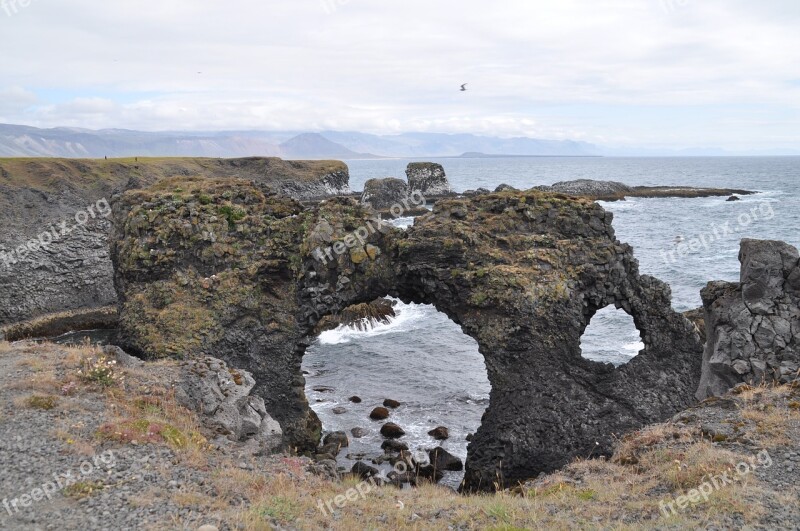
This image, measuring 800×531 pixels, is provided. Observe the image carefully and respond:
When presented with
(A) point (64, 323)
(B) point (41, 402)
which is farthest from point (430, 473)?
(A) point (64, 323)

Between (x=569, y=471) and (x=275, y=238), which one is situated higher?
(x=275, y=238)

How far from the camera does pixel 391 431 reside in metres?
33.8

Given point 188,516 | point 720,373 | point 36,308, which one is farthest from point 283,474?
point 36,308

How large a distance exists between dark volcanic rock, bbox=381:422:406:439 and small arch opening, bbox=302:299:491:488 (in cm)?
41

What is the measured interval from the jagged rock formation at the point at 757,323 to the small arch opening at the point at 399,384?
13.1 metres

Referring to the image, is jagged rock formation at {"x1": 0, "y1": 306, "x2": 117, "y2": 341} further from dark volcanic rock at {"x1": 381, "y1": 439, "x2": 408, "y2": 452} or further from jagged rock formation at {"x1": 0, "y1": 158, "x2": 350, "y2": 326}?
dark volcanic rock at {"x1": 381, "y1": 439, "x2": 408, "y2": 452}

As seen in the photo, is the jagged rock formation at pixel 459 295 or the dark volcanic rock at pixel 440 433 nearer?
the jagged rock formation at pixel 459 295

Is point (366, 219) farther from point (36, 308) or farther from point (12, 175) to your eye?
point (12, 175)

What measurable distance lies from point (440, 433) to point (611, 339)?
2284 centimetres

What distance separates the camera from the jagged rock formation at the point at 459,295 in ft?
88.4

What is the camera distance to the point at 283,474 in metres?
17.7

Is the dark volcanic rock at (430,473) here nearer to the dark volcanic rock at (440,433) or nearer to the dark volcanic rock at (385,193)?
the dark volcanic rock at (440,433)

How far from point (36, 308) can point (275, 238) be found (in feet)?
116

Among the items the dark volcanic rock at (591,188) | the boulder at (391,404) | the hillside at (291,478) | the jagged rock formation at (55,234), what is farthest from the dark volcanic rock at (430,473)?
the dark volcanic rock at (591,188)
